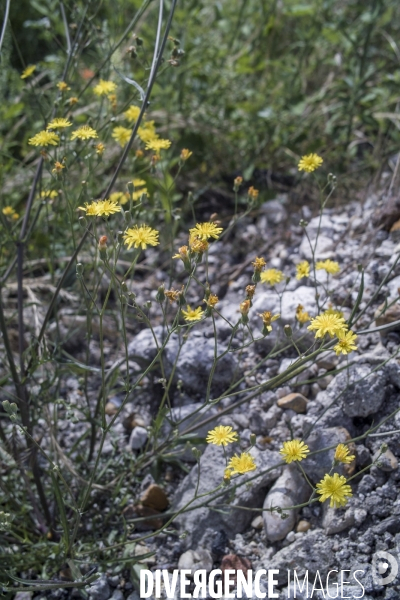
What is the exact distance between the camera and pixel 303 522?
2.16 meters

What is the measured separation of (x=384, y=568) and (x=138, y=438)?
40.8 inches

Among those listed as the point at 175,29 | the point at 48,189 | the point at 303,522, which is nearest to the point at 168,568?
the point at 303,522

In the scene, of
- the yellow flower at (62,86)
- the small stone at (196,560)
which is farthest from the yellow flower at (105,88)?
the small stone at (196,560)

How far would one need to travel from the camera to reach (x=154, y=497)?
2377 millimetres

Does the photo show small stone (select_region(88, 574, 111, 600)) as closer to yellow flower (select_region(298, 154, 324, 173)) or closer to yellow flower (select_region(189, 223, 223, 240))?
yellow flower (select_region(189, 223, 223, 240))

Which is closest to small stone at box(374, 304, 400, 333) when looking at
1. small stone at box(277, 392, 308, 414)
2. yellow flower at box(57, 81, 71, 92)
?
small stone at box(277, 392, 308, 414)

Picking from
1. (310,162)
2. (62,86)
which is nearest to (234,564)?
(310,162)

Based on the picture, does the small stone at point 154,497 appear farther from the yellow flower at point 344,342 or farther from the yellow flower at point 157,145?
the yellow flower at point 157,145

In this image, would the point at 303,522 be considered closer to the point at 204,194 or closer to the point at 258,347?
the point at 258,347

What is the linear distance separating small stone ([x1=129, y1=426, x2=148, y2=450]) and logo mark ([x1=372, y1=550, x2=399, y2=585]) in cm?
97

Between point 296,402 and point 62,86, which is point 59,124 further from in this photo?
point 296,402

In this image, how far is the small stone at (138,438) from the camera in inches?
102

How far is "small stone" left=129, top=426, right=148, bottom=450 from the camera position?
8.47 feet

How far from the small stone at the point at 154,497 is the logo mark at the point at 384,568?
2.52ft
